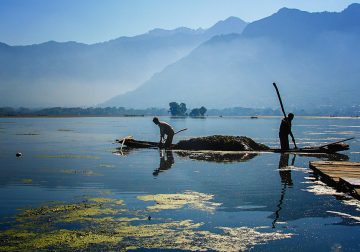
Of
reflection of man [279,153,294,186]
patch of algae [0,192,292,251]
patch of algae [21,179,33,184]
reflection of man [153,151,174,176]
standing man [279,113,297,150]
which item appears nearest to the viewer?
patch of algae [0,192,292,251]

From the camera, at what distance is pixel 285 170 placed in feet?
83.9

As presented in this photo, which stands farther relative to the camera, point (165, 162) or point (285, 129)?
point (285, 129)

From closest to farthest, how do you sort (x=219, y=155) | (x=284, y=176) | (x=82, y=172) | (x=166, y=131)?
1. (x=284, y=176)
2. (x=82, y=172)
3. (x=219, y=155)
4. (x=166, y=131)

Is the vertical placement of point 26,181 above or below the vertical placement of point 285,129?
below

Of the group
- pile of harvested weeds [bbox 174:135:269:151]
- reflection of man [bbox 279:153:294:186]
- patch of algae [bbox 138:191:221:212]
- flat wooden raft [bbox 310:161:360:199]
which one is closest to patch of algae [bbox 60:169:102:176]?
patch of algae [bbox 138:191:221:212]

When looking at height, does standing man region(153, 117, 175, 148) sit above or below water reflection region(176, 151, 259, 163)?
above

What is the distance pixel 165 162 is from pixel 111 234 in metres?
17.9

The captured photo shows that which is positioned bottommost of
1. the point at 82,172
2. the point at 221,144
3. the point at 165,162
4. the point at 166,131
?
the point at 82,172

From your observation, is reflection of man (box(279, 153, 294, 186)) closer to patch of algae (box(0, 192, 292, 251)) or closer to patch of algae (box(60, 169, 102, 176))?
patch of algae (box(0, 192, 292, 251))

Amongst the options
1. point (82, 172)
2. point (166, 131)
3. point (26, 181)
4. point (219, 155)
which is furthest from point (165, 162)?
point (26, 181)

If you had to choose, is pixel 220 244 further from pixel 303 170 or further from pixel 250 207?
pixel 303 170

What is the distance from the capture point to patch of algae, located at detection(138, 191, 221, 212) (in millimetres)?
14984

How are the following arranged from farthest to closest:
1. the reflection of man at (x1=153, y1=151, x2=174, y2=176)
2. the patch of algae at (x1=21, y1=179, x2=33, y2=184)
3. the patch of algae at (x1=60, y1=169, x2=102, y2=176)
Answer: the reflection of man at (x1=153, y1=151, x2=174, y2=176)
the patch of algae at (x1=60, y1=169, x2=102, y2=176)
the patch of algae at (x1=21, y1=179, x2=33, y2=184)

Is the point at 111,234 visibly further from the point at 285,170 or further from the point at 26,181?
the point at 285,170
